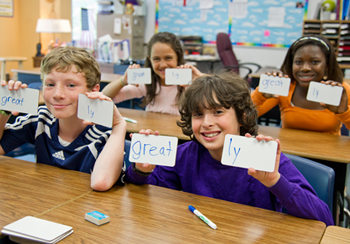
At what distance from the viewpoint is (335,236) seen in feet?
2.85

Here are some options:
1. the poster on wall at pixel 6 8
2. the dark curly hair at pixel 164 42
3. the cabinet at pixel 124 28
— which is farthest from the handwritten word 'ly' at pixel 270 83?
the poster on wall at pixel 6 8

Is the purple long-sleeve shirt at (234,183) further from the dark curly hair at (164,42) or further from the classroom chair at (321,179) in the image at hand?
the dark curly hair at (164,42)

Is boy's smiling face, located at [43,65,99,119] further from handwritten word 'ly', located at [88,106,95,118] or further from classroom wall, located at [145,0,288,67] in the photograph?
classroom wall, located at [145,0,288,67]

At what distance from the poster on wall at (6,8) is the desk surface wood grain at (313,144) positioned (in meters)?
6.32

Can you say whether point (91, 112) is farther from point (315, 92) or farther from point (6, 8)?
point (6, 8)

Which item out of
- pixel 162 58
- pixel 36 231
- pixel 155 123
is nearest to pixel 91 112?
pixel 36 231

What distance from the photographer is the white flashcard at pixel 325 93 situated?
6.15 feet

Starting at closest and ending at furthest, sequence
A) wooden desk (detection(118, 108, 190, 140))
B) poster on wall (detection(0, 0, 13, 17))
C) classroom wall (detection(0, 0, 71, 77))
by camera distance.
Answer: wooden desk (detection(118, 108, 190, 140)) → poster on wall (detection(0, 0, 13, 17)) → classroom wall (detection(0, 0, 71, 77))

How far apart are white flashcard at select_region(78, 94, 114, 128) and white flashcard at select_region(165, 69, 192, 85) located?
1.14 meters

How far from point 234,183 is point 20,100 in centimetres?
88

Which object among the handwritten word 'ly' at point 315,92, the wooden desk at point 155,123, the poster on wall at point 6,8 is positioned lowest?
the wooden desk at point 155,123

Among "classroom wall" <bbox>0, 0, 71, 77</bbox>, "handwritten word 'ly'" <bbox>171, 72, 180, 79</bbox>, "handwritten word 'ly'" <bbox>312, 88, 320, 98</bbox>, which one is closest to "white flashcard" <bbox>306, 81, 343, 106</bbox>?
"handwritten word 'ly'" <bbox>312, 88, 320, 98</bbox>

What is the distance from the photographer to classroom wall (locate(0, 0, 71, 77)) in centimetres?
690

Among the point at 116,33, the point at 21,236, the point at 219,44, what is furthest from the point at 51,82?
the point at 116,33
